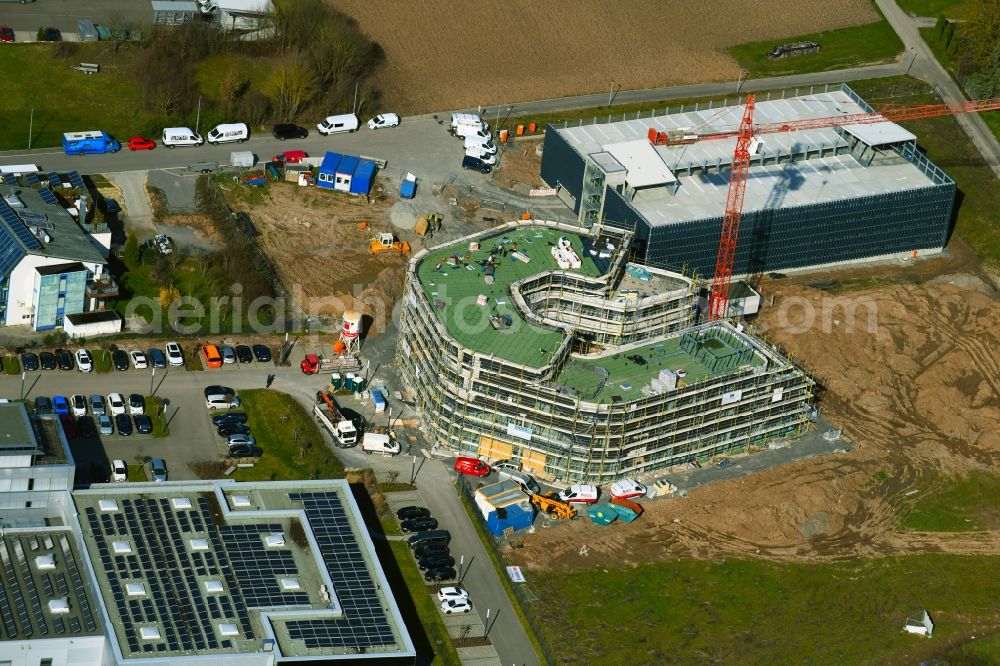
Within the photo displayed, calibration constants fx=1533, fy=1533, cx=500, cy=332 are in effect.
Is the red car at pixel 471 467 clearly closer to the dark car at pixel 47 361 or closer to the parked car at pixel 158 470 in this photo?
the parked car at pixel 158 470

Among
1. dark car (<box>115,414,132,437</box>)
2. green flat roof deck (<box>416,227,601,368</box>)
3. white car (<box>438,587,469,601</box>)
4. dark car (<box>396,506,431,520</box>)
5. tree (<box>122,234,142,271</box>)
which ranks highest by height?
green flat roof deck (<box>416,227,601,368</box>)

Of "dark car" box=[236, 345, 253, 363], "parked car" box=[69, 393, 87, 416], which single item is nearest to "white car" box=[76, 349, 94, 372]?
"parked car" box=[69, 393, 87, 416]

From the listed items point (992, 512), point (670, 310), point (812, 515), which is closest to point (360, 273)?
point (670, 310)

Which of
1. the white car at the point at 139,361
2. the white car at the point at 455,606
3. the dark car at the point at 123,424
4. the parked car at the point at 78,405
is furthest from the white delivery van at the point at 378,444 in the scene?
the parked car at the point at 78,405

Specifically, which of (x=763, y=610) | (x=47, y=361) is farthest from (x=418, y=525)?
(x=47, y=361)

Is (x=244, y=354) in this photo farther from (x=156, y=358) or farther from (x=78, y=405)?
(x=78, y=405)

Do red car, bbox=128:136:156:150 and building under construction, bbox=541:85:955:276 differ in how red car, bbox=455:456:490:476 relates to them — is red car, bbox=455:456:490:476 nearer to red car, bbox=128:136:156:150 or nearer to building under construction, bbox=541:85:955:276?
building under construction, bbox=541:85:955:276
